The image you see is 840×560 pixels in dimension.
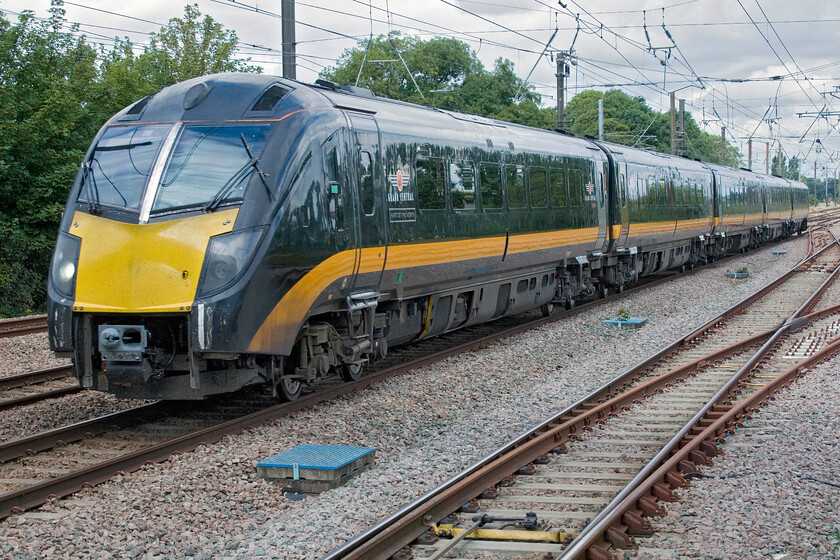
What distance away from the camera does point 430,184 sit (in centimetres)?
1134

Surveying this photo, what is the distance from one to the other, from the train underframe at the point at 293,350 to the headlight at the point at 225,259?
408 millimetres

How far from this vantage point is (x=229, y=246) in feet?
25.6

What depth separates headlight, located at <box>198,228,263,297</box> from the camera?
25.3ft

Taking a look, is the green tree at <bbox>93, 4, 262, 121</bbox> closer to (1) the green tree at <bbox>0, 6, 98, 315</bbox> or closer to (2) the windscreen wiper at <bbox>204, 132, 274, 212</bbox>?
(1) the green tree at <bbox>0, 6, 98, 315</bbox>

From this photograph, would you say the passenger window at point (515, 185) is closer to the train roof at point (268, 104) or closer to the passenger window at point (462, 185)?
the train roof at point (268, 104)

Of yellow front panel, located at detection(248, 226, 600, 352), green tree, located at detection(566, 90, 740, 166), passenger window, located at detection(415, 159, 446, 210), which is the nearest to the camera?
yellow front panel, located at detection(248, 226, 600, 352)

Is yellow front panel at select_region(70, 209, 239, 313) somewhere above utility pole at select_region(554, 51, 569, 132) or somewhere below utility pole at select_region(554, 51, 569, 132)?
below

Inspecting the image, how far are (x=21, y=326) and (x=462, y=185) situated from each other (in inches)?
323

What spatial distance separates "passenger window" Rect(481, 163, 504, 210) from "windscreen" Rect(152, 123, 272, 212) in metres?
5.02

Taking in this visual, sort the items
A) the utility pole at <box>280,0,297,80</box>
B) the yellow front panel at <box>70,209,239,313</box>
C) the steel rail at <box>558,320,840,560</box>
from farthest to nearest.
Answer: the utility pole at <box>280,0,297,80</box>
the yellow front panel at <box>70,209,239,313</box>
the steel rail at <box>558,320,840,560</box>

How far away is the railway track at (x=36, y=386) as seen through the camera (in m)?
9.62

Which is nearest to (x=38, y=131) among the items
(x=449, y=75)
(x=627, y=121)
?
(x=449, y=75)

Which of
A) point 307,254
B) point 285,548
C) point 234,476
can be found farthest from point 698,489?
point 307,254

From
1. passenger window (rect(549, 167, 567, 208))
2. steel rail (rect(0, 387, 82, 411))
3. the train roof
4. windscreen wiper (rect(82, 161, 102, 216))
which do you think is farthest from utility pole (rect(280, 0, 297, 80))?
steel rail (rect(0, 387, 82, 411))
